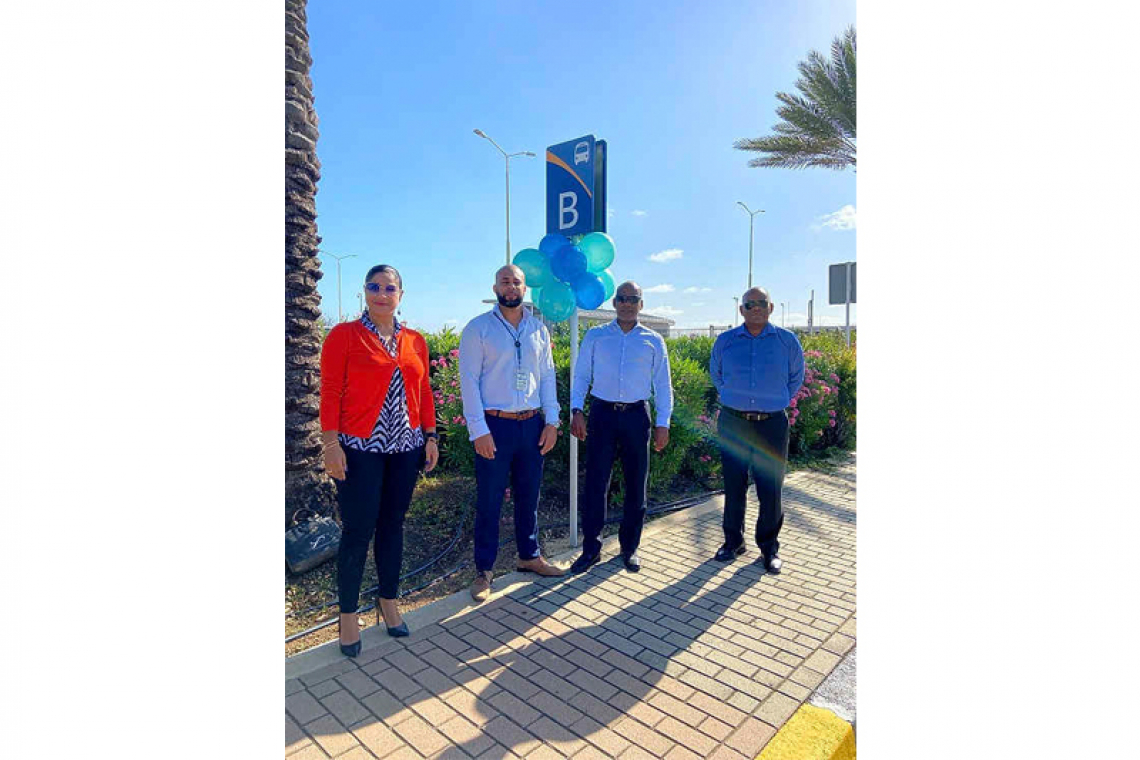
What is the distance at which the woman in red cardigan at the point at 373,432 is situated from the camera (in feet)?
9.72

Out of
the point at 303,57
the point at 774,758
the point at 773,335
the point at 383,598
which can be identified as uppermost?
the point at 303,57

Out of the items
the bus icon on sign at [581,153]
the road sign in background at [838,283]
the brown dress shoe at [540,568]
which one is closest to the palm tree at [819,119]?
the road sign in background at [838,283]

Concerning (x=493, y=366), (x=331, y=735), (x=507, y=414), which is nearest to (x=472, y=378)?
(x=493, y=366)

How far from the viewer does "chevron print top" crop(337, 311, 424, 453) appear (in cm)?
302

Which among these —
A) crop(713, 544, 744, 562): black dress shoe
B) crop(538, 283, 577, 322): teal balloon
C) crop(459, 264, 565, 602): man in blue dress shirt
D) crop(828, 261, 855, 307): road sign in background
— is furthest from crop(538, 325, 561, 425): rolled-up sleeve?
crop(828, 261, 855, 307): road sign in background

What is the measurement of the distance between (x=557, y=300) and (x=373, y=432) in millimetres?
1746

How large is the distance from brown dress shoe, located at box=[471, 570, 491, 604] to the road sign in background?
29.6ft

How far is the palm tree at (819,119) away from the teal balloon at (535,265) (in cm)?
932

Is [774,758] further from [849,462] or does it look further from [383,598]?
[849,462]

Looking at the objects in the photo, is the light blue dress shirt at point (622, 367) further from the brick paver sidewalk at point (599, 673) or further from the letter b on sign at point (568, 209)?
the brick paver sidewalk at point (599, 673)

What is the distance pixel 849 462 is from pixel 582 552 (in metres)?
5.44

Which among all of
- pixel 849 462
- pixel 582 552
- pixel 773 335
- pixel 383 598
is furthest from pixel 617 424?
pixel 849 462

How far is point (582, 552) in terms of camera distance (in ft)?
14.1

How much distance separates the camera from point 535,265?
14.0 ft
